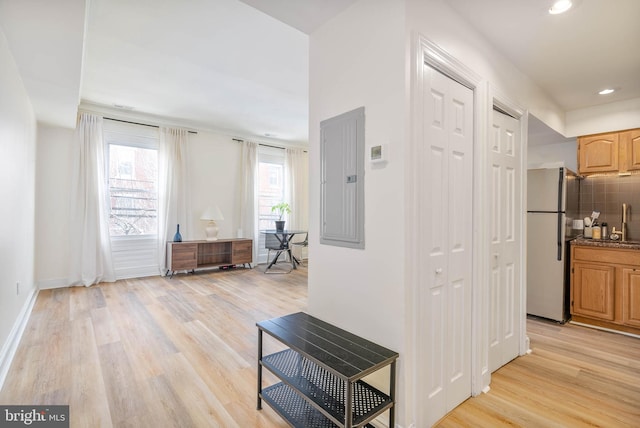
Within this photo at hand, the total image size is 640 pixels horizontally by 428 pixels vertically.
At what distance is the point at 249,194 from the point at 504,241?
5114mm

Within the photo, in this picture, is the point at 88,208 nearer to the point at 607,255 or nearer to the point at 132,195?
the point at 132,195

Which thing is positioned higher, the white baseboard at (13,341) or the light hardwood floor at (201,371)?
the white baseboard at (13,341)

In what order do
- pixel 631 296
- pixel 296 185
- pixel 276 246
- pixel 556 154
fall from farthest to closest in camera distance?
pixel 296 185 → pixel 276 246 → pixel 556 154 → pixel 631 296

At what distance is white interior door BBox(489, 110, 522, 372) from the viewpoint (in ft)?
7.66

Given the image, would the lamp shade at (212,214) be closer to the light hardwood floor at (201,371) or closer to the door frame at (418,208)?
the light hardwood floor at (201,371)

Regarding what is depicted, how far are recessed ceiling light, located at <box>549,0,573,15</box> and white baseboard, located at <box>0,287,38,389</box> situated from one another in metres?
4.34

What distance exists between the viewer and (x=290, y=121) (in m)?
5.61

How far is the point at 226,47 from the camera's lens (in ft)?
9.82

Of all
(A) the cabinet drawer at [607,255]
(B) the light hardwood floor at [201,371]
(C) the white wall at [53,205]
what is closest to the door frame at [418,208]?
(B) the light hardwood floor at [201,371]

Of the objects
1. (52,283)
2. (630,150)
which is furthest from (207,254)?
(630,150)

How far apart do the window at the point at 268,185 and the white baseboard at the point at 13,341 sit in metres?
3.94

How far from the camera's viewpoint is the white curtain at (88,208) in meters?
4.70

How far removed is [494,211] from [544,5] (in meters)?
1.34

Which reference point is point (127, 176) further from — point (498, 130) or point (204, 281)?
point (498, 130)
